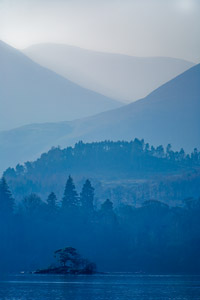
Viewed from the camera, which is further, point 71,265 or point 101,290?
point 71,265

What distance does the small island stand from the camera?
156250 mm

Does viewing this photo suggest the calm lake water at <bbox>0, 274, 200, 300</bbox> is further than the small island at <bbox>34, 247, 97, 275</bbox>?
No

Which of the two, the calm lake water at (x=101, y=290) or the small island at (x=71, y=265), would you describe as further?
the small island at (x=71, y=265)

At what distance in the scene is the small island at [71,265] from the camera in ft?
513

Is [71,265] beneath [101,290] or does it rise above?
above

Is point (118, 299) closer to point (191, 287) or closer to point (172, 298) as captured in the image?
point (172, 298)

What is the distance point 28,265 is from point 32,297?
79513mm

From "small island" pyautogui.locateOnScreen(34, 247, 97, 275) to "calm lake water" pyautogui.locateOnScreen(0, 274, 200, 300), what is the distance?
505 inches

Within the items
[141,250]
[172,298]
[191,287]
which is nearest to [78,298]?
[172,298]

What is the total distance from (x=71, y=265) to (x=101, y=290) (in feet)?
134

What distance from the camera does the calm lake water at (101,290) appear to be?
10716 cm

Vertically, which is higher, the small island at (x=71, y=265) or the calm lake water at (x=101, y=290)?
the small island at (x=71, y=265)

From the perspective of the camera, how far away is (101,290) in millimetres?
120125

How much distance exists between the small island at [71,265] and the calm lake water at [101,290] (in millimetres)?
12839
